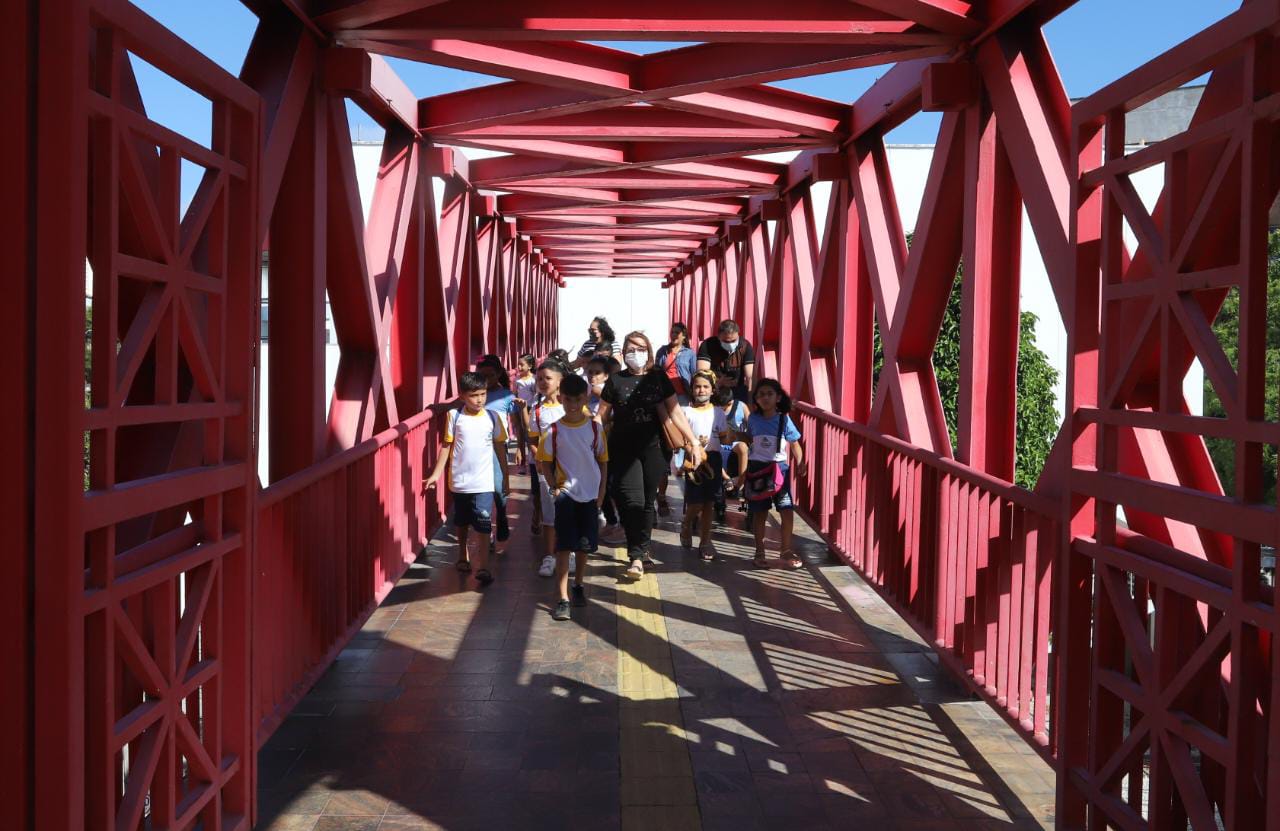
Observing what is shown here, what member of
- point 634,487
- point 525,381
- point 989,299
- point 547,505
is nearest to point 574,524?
point 547,505

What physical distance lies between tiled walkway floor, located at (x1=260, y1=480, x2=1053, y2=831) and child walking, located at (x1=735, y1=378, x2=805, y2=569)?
106 cm

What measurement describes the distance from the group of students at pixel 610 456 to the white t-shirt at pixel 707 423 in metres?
0.01

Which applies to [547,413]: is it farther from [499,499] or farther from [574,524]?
[574,524]

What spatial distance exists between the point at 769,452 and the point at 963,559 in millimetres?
2965

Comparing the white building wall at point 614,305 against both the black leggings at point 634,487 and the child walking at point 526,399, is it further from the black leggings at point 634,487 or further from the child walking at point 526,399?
the black leggings at point 634,487

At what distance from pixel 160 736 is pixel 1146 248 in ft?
10.5

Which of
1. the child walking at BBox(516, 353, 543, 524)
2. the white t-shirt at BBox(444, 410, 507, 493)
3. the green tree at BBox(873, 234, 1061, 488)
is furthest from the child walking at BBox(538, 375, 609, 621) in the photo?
the green tree at BBox(873, 234, 1061, 488)

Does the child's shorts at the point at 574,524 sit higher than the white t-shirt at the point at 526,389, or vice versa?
the white t-shirt at the point at 526,389

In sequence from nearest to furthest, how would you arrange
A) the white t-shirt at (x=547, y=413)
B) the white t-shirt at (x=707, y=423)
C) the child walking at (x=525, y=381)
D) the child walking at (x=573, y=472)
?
the child walking at (x=573, y=472) → the white t-shirt at (x=547, y=413) → the white t-shirt at (x=707, y=423) → the child walking at (x=525, y=381)

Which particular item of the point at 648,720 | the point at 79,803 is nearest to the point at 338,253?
the point at 648,720

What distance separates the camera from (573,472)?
696cm

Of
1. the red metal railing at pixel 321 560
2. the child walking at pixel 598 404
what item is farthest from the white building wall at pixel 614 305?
the red metal railing at pixel 321 560

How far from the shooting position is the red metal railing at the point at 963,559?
4.45 meters

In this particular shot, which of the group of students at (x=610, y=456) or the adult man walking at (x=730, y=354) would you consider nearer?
the group of students at (x=610, y=456)
